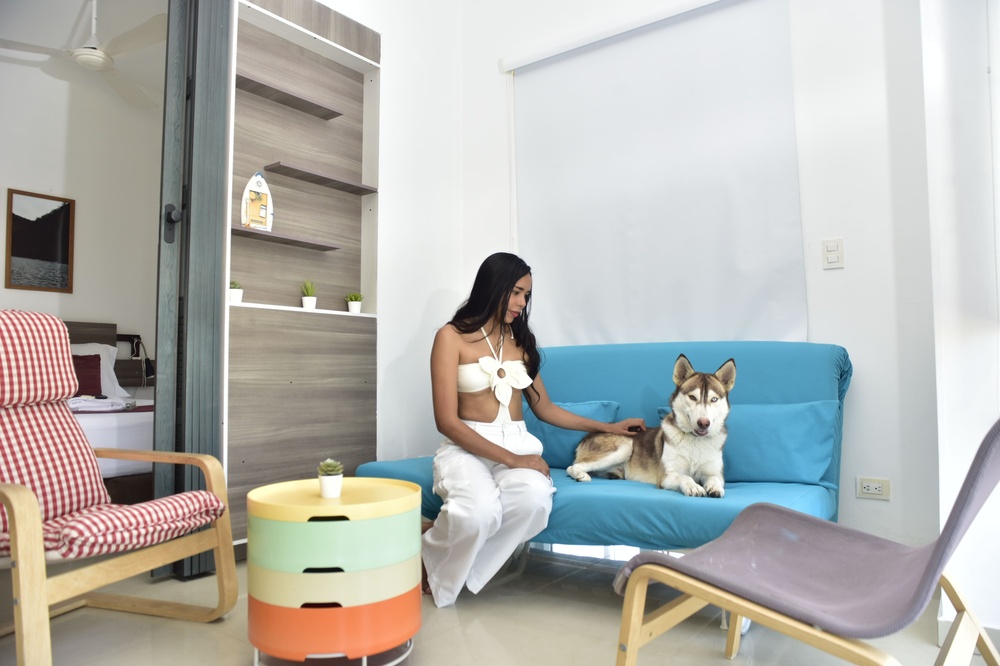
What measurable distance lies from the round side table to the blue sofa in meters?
0.75

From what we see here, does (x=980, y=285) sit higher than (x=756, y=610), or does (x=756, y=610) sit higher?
(x=980, y=285)

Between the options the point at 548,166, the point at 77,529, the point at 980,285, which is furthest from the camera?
the point at 548,166

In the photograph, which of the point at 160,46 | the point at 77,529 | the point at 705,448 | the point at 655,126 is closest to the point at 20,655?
the point at 77,529

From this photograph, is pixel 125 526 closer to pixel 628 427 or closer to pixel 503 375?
pixel 503 375

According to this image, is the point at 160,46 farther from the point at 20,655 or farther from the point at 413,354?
the point at 20,655

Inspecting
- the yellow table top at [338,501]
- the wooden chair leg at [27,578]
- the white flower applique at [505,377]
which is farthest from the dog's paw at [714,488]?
the wooden chair leg at [27,578]

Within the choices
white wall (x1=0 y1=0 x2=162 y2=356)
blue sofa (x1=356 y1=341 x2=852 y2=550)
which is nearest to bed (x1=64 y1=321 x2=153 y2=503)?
white wall (x1=0 y1=0 x2=162 y2=356)

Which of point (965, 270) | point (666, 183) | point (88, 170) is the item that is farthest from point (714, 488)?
point (88, 170)

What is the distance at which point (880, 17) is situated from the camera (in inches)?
109

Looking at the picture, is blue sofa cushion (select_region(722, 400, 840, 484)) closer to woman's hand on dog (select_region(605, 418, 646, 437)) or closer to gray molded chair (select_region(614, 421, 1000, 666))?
woman's hand on dog (select_region(605, 418, 646, 437))

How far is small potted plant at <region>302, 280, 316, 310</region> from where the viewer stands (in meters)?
3.16

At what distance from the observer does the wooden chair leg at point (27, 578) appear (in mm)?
1574

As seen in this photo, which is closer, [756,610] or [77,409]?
[756,610]

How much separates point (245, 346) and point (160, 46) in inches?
130
